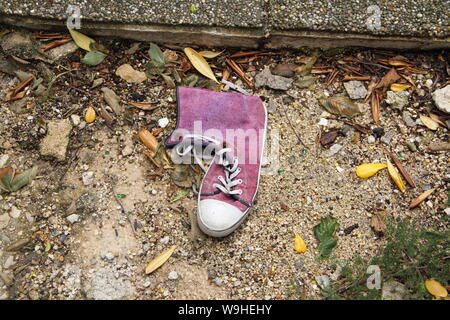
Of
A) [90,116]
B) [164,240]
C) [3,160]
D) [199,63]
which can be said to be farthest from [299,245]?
[3,160]

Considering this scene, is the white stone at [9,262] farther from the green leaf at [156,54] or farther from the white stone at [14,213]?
the green leaf at [156,54]

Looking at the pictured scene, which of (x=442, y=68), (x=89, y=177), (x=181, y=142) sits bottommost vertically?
(x=89, y=177)

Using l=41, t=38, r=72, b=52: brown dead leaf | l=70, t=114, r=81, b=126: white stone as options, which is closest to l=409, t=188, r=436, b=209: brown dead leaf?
l=70, t=114, r=81, b=126: white stone

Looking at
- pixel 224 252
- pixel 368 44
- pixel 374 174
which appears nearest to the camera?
pixel 224 252

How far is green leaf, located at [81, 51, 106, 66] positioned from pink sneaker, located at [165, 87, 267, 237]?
1.61 ft

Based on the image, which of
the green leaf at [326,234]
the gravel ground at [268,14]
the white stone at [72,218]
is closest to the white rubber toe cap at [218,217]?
the green leaf at [326,234]

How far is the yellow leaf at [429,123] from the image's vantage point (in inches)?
91.7

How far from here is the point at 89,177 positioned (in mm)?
2191

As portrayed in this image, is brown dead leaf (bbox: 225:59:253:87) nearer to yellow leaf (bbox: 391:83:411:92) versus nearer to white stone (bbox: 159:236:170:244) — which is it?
yellow leaf (bbox: 391:83:411:92)

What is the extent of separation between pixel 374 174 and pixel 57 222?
159 centimetres

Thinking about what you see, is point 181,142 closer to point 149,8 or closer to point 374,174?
point 149,8

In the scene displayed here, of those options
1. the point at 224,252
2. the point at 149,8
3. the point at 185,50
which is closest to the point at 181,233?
the point at 224,252

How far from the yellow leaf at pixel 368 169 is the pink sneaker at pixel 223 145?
51 centimetres

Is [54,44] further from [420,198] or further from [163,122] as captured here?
[420,198]
